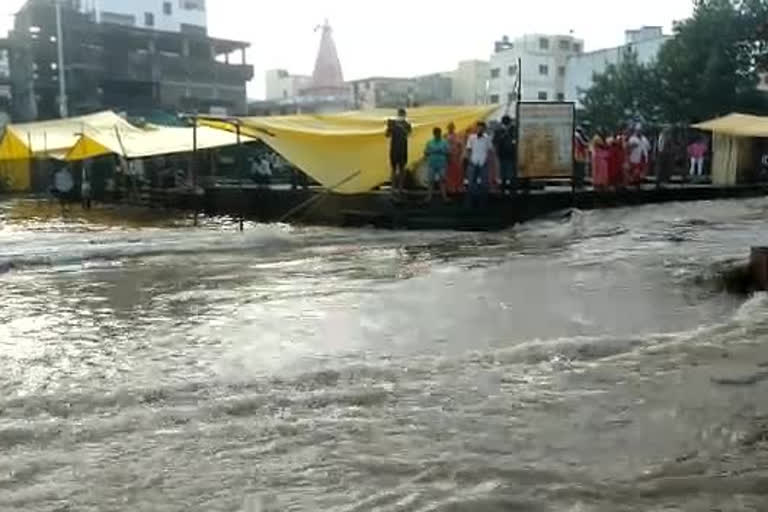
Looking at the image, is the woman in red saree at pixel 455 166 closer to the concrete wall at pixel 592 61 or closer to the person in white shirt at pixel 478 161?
the person in white shirt at pixel 478 161

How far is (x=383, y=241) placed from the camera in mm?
11898

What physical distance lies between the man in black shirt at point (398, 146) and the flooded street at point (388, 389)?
4.88 m

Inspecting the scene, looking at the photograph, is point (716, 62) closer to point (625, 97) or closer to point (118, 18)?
point (625, 97)

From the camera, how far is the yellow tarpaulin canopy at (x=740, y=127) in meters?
17.5

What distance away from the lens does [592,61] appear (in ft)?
155

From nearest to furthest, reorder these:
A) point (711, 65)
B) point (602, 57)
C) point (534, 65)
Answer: point (711, 65) → point (602, 57) → point (534, 65)

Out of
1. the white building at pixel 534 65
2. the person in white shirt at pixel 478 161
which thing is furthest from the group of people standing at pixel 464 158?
the white building at pixel 534 65

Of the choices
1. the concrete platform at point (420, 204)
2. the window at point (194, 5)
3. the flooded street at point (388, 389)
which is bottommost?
the flooded street at point (388, 389)

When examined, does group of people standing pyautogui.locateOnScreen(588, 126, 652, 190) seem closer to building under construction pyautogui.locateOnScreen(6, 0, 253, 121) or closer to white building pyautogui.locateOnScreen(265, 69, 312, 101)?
building under construction pyautogui.locateOnScreen(6, 0, 253, 121)

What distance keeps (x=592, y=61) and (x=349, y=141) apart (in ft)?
118

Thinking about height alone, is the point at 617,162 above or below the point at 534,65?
below

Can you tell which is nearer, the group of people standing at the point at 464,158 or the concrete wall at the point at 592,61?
the group of people standing at the point at 464,158

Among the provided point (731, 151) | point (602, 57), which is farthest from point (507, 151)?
point (602, 57)

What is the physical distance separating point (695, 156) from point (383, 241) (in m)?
12.4
